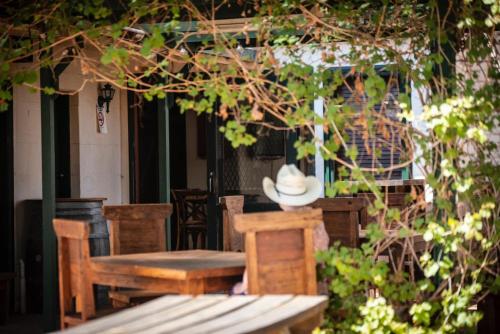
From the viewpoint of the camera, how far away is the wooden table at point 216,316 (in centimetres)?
280

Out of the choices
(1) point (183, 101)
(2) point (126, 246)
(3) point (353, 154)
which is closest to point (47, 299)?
(2) point (126, 246)

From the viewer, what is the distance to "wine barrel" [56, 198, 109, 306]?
8.47 meters

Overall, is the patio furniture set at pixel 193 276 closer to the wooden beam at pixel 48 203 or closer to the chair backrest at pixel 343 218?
the wooden beam at pixel 48 203

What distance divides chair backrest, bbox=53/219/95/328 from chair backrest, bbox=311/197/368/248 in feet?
7.56

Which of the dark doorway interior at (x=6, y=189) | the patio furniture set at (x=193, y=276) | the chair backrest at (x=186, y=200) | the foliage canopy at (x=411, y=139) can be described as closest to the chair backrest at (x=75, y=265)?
the patio furniture set at (x=193, y=276)

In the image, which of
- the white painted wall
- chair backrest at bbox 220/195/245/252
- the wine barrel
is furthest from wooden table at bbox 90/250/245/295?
the white painted wall

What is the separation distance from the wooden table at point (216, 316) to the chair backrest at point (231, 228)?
3605 mm

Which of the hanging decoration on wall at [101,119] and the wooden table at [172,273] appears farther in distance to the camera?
the hanging decoration on wall at [101,119]

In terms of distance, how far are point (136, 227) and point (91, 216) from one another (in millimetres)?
2400

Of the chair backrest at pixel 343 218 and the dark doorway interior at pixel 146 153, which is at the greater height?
the dark doorway interior at pixel 146 153

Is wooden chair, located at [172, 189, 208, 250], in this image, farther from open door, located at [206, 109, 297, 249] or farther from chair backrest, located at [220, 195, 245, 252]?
chair backrest, located at [220, 195, 245, 252]

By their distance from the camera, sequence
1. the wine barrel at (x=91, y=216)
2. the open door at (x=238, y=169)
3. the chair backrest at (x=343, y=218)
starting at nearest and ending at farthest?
the chair backrest at (x=343, y=218) < the wine barrel at (x=91, y=216) < the open door at (x=238, y=169)

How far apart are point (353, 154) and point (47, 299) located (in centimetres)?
277

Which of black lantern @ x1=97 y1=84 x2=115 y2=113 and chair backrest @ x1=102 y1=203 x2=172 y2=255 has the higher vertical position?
black lantern @ x1=97 y1=84 x2=115 y2=113
